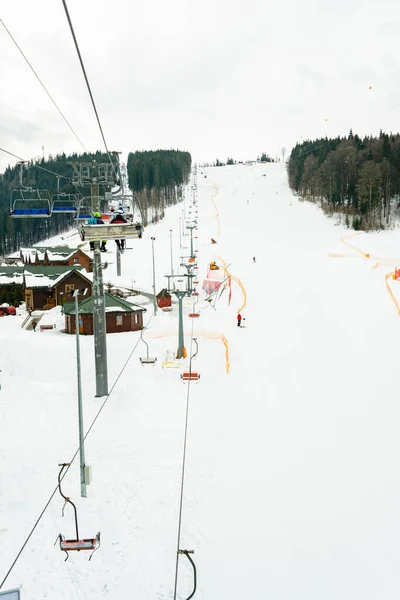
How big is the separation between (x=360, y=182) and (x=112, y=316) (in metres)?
51.6

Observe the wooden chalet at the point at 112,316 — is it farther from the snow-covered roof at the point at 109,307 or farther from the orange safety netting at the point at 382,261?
the orange safety netting at the point at 382,261

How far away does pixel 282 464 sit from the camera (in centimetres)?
1496

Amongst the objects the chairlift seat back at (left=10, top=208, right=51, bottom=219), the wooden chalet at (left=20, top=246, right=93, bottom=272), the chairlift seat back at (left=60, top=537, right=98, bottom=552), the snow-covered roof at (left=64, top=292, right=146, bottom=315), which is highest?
the chairlift seat back at (left=10, top=208, right=51, bottom=219)

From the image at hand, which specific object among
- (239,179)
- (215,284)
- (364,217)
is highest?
(239,179)

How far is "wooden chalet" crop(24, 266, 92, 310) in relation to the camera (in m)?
44.0

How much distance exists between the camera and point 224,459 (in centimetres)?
1527

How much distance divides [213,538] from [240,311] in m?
23.6

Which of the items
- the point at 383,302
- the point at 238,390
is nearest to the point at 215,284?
the point at 383,302

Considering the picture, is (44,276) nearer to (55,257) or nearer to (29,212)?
(55,257)

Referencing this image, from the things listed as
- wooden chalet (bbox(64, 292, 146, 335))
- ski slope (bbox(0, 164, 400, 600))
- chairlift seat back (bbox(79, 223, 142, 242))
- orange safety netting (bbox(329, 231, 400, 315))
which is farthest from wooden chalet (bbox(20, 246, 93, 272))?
chairlift seat back (bbox(79, 223, 142, 242))

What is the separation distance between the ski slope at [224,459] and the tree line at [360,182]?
40673 mm

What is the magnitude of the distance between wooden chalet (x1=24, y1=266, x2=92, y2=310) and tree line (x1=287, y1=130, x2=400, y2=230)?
144 ft

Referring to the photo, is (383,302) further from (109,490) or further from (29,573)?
(29,573)

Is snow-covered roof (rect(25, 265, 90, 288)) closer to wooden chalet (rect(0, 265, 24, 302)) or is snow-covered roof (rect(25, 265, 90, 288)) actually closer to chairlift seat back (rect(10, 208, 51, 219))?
wooden chalet (rect(0, 265, 24, 302))
